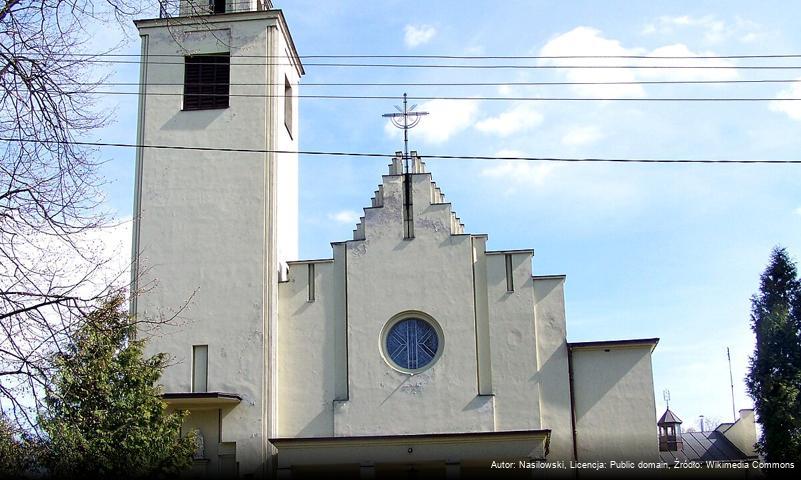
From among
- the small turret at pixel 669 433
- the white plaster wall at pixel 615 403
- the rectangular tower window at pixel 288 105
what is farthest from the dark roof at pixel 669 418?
the rectangular tower window at pixel 288 105

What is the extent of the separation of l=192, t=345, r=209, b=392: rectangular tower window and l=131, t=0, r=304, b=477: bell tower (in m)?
0.03

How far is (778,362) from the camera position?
32.5m

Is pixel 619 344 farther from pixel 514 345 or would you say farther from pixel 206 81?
pixel 206 81

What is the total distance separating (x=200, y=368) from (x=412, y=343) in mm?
5461

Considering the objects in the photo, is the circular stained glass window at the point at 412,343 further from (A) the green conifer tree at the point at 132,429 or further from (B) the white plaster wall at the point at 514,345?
(A) the green conifer tree at the point at 132,429

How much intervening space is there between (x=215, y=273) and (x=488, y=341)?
730 centimetres

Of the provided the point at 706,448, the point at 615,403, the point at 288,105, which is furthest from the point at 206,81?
the point at 706,448

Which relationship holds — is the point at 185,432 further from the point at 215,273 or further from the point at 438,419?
the point at 438,419

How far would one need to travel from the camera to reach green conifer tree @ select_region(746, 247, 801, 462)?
102 ft

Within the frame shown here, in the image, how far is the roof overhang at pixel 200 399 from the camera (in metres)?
24.1

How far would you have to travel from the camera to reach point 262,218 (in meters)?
26.3

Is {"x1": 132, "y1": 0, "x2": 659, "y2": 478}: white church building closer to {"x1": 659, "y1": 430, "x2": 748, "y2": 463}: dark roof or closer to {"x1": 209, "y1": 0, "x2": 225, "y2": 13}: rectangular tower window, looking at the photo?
{"x1": 209, "y1": 0, "x2": 225, "y2": 13}: rectangular tower window

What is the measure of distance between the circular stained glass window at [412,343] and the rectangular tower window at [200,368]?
4.61 m

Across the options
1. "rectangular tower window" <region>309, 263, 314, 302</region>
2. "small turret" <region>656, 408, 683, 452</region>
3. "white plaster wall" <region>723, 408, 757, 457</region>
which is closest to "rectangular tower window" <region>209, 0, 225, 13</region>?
"rectangular tower window" <region>309, 263, 314, 302</region>
